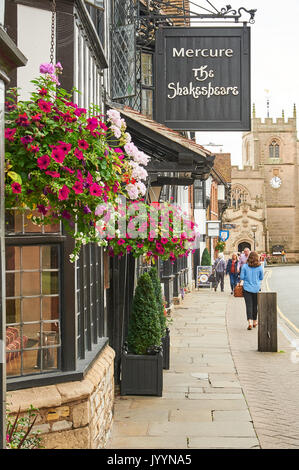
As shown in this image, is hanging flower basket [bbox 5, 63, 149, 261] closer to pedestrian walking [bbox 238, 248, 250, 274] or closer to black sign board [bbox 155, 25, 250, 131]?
black sign board [bbox 155, 25, 250, 131]

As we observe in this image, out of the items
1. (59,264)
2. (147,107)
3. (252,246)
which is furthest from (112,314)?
(252,246)

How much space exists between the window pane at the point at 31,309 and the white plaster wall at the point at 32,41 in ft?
5.18

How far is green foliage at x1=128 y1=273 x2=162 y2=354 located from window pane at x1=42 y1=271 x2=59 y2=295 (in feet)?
11.1

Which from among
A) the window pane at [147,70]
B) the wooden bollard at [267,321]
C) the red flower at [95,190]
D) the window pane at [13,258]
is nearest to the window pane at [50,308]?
the window pane at [13,258]

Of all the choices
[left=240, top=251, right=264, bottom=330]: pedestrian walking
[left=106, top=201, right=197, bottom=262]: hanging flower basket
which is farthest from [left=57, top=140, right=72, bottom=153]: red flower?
[left=240, top=251, right=264, bottom=330]: pedestrian walking

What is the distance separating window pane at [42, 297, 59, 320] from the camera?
5.24m

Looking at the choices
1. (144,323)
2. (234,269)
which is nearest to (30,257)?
(144,323)

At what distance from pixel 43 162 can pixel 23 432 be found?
1920 mm

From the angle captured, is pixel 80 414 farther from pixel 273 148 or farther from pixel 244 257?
pixel 273 148

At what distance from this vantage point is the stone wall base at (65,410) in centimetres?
486

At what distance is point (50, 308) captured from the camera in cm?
530

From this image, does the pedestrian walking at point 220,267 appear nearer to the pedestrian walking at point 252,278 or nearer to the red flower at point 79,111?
the pedestrian walking at point 252,278

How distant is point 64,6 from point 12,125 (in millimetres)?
1784
